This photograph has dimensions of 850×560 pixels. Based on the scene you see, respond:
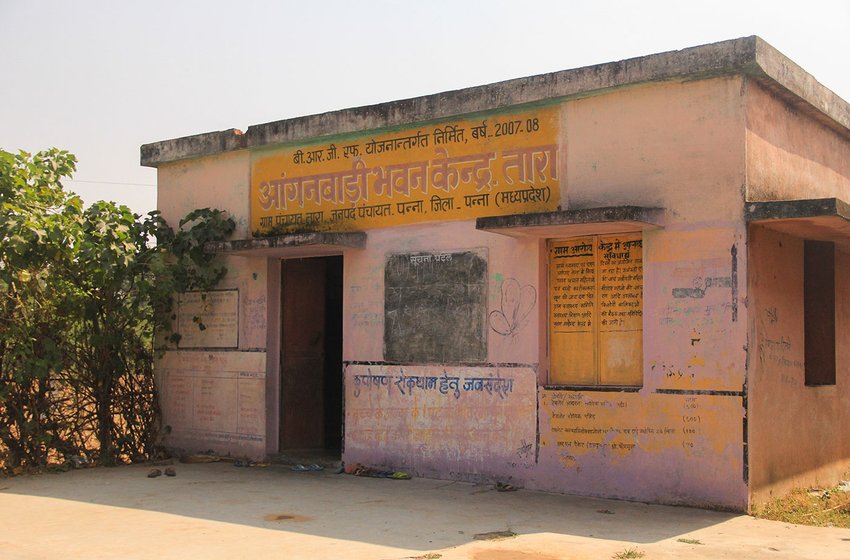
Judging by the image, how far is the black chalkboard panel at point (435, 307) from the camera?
27.9 feet

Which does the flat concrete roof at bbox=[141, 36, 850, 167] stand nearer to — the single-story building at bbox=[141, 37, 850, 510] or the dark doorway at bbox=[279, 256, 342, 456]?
the single-story building at bbox=[141, 37, 850, 510]

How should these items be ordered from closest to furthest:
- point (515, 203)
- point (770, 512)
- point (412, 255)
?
point (770, 512) → point (515, 203) → point (412, 255)

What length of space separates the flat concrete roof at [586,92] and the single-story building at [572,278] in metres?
0.02

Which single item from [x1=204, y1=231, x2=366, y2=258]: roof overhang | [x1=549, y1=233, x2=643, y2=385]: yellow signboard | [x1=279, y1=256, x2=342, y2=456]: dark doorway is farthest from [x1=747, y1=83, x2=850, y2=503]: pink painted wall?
[x1=279, y1=256, x2=342, y2=456]: dark doorway

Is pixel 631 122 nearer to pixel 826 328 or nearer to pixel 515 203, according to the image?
pixel 515 203

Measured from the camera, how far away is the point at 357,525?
662 centimetres

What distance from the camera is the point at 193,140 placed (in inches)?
425

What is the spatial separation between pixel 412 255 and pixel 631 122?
244 cm

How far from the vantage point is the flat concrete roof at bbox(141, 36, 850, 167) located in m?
7.20

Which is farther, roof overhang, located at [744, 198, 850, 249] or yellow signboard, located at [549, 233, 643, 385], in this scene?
yellow signboard, located at [549, 233, 643, 385]

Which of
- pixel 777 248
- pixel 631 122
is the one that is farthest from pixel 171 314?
pixel 777 248

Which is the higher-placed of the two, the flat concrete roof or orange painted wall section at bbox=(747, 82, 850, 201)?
the flat concrete roof

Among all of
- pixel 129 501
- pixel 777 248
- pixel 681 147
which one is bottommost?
pixel 129 501

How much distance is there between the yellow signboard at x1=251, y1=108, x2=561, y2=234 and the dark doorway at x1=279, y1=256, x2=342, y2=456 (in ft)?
2.80
